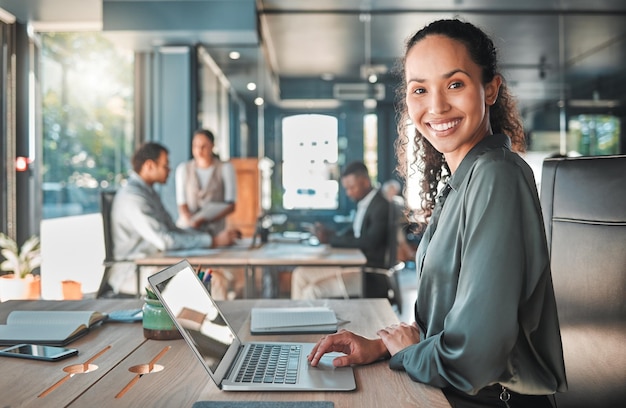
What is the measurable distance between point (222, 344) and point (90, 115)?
17.9ft

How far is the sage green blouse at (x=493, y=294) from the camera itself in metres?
1.07

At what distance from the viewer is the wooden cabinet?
271 inches

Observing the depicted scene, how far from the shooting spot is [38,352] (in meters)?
1.41

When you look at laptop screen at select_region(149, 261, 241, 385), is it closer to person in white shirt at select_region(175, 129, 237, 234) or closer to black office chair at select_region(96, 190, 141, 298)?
black office chair at select_region(96, 190, 141, 298)

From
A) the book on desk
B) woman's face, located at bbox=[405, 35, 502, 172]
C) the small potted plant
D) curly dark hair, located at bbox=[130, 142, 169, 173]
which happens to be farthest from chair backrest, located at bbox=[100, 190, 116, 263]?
woman's face, located at bbox=[405, 35, 502, 172]

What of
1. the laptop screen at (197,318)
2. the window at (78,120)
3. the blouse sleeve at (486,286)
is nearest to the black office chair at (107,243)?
the window at (78,120)

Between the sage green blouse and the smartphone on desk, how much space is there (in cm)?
77

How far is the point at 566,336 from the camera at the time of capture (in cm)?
153

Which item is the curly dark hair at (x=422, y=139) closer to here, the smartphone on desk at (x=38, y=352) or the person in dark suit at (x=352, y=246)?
the smartphone on desk at (x=38, y=352)

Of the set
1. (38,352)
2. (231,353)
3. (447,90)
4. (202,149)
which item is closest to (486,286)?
(447,90)

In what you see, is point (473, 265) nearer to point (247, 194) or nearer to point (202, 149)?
point (202, 149)

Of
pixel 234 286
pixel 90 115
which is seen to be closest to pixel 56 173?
pixel 90 115

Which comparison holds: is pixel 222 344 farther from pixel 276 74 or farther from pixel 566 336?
pixel 276 74

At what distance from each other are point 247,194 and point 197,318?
5.63 meters
